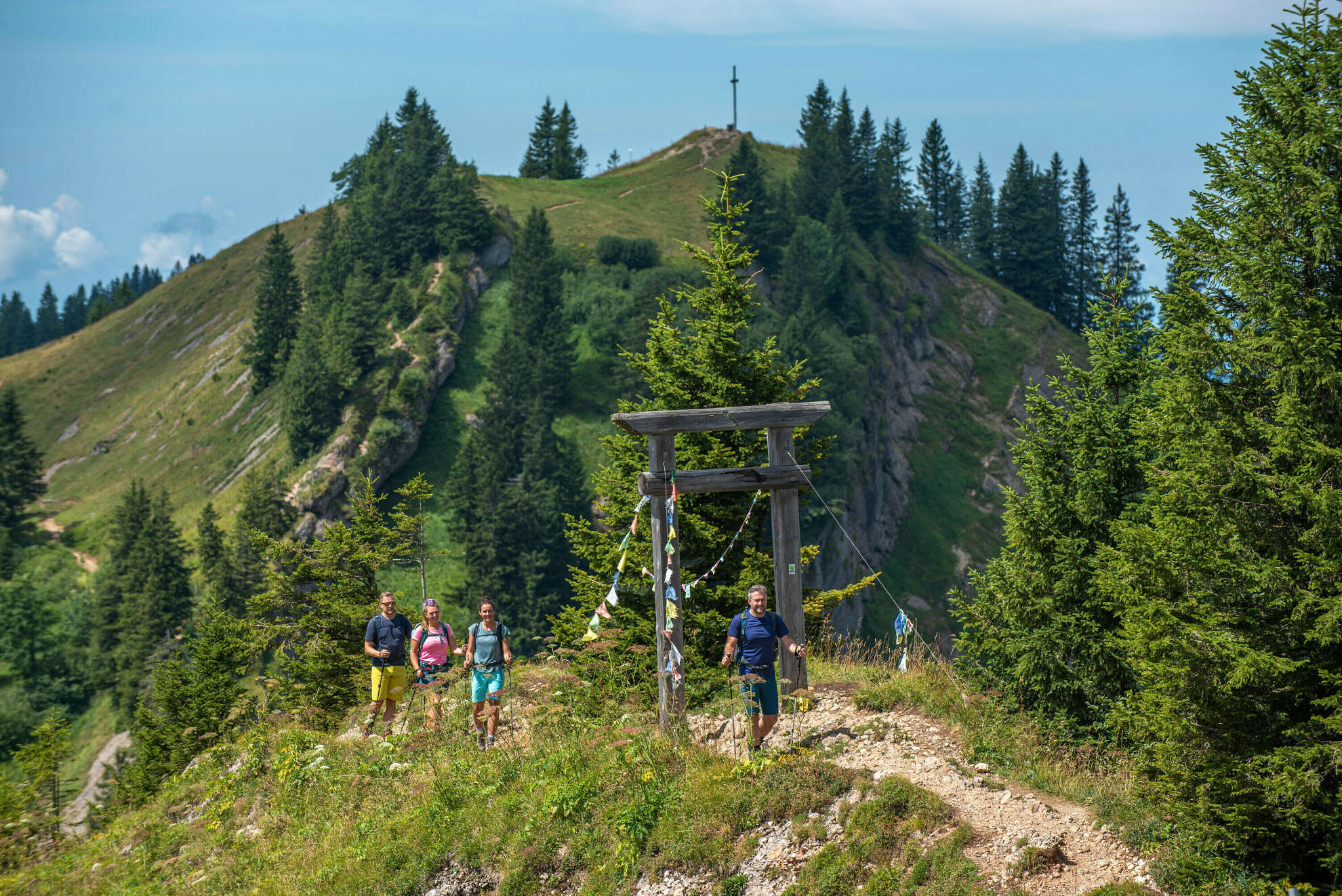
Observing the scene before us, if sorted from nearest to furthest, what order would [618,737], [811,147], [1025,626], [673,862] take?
[673,862]
[618,737]
[1025,626]
[811,147]

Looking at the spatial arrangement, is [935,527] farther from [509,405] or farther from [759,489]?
[759,489]

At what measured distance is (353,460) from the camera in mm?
54844

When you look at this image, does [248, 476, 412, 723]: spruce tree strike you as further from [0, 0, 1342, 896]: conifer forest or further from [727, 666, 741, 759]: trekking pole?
[727, 666, 741, 759]: trekking pole

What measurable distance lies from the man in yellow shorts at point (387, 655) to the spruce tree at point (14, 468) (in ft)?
214

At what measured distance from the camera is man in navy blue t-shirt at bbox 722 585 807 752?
9.69 metres

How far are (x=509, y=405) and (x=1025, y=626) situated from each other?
154 feet

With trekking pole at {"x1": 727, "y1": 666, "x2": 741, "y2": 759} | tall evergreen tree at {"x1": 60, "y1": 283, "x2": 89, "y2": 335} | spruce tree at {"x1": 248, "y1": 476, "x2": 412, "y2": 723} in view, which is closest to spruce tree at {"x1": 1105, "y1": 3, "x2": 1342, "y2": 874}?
trekking pole at {"x1": 727, "y1": 666, "x2": 741, "y2": 759}

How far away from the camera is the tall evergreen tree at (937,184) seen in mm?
123000

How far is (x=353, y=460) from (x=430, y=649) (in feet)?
148

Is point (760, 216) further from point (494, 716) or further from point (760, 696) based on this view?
point (760, 696)

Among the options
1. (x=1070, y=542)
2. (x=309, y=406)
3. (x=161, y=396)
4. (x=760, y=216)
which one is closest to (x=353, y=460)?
(x=309, y=406)

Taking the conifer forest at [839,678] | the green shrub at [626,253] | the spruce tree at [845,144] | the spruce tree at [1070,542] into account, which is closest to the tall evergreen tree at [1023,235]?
the spruce tree at [845,144]

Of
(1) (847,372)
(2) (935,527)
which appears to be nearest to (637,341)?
(1) (847,372)

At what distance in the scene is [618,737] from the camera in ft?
34.6
